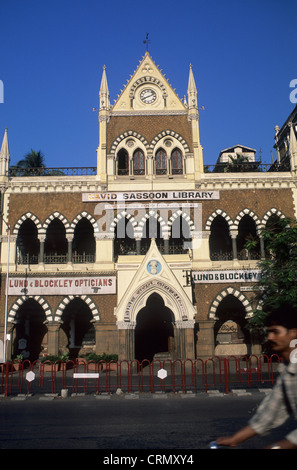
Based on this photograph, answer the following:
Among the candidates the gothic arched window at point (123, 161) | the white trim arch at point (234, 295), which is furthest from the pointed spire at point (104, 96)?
the white trim arch at point (234, 295)

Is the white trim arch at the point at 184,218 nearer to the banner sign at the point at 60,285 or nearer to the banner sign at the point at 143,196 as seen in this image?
the banner sign at the point at 143,196

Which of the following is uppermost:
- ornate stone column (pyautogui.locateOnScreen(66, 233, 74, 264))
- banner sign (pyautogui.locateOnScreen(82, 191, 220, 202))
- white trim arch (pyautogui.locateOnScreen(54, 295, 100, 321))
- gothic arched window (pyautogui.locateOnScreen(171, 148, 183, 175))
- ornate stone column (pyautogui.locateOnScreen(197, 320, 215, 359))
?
gothic arched window (pyautogui.locateOnScreen(171, 148, 183, 175))

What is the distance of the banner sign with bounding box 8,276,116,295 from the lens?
90.4ft

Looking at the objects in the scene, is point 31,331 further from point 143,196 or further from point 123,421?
point 123,421

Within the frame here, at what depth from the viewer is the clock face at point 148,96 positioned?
31203mm

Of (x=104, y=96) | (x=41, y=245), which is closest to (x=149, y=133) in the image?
(x=104, y=96)

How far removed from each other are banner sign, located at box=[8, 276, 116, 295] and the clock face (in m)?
12.6

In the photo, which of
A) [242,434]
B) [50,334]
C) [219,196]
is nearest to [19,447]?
[242,434]

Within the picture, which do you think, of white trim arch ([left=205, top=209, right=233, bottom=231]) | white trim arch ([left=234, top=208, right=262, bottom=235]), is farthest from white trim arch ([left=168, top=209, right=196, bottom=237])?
white trim arch ([left=234, top=208, right=262, bottom=235])

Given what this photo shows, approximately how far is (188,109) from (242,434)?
28337 mm

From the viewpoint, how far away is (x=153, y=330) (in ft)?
95.2

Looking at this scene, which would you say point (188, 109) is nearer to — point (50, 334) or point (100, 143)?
point (100, 143)

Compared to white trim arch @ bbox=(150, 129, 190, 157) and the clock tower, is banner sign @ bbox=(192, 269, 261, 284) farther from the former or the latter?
white trim arch @ bbox=(150, 129, 190, 157)

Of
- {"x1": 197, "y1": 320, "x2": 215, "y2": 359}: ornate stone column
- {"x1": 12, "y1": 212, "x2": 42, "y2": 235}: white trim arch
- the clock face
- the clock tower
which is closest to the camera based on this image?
{"x1": 197, "y1": 320, "x2": 215, "y2": 359}: ornate stone column
